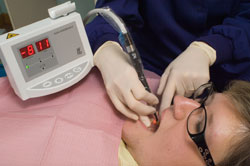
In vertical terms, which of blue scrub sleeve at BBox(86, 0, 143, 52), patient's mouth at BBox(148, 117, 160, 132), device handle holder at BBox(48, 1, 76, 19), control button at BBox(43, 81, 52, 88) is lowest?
patient's mouth at BBox(148, 117, 160, 132)

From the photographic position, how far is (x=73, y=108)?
2.93 ft

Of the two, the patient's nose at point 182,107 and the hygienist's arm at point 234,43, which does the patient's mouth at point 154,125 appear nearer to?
the patient's nose at point 182,107

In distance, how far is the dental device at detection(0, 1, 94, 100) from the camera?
80cm

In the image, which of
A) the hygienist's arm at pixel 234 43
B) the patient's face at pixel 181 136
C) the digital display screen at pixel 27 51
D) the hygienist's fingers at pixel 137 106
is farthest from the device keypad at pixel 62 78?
the hygienist's arm at pixel 234 43

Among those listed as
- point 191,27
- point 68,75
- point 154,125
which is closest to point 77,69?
A: point 68,75

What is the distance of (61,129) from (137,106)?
29cm

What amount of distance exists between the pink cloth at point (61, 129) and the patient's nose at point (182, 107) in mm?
233

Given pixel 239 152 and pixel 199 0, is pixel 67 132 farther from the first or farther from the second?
pixel 199 0

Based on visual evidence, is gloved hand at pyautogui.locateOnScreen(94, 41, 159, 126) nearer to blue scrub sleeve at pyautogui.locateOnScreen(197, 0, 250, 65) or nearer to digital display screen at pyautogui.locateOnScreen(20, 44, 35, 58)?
digital display screen at pyautogui.locateOnScreen(20, 44, 35, 58)

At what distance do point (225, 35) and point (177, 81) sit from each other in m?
0.32

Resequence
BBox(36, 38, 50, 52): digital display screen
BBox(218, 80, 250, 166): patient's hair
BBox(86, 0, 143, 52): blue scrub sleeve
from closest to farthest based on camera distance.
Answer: BBox(218, 80, 250, 166): patient's hair < BBox(36, 38, 50, 52): digital display screen < BBox(86, 0, 143, 52): blue scrub sleeve

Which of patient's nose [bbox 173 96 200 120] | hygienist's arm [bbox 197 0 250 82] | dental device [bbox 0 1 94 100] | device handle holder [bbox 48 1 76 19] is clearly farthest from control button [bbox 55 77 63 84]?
hygienist's arm [bbox 197 0 250 82]

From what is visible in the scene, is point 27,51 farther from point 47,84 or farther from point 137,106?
point 137,106

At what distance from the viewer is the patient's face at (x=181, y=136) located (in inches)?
30.1
